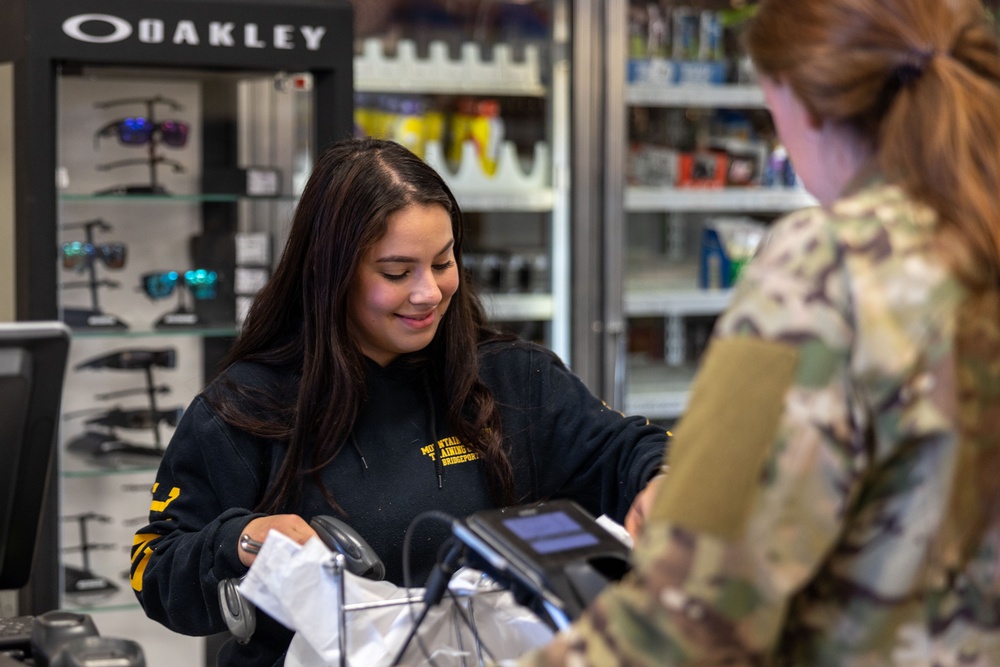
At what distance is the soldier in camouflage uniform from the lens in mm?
905

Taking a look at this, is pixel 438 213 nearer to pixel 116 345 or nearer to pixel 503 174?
pixel 116 345

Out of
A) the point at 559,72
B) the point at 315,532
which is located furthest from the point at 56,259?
the point at 559,72

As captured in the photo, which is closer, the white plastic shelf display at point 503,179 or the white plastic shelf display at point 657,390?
the white plastic shelf display at point 503,179

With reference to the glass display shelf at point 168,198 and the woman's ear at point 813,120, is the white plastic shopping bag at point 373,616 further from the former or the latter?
the glass display shelf at point 168,198

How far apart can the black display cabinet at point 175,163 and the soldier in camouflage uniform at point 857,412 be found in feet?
6.59

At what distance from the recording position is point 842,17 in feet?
3.21

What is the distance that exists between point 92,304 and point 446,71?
142 centimetres

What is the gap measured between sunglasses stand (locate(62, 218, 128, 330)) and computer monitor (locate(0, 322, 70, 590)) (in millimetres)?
1682

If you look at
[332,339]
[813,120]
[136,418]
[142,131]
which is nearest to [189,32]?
[142,131]

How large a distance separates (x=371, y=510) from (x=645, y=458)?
1.43 ft

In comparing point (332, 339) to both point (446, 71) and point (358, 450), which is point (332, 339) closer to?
point (358, 450)

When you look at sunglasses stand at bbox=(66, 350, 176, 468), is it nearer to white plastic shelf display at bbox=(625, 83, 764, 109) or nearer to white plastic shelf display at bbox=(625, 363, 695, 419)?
white plastic shelf display at bbox=(625, 363, 695, 419)

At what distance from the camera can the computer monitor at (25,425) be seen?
1377mm

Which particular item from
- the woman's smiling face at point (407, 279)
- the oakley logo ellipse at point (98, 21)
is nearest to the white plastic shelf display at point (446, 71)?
the oakley logo ellipse at point (98, 21)
